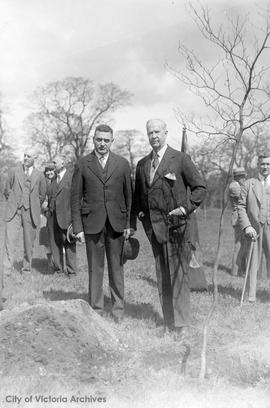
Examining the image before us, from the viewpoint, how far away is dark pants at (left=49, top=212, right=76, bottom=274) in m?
9.15

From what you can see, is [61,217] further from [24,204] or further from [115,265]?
[115,265]

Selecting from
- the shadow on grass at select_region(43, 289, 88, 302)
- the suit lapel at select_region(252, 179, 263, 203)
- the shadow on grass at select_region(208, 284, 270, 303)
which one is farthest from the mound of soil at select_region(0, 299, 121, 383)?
the suit lapel at select_region(252, 179, 263, 203)

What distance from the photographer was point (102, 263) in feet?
20.2

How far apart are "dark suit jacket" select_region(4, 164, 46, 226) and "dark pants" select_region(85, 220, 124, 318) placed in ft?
11.6

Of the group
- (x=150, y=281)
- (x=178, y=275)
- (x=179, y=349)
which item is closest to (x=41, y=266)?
(x=150, y=281)

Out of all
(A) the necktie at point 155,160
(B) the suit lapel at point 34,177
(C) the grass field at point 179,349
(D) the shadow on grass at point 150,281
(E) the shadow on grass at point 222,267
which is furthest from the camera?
(E) the shadow on grass at point 222,267

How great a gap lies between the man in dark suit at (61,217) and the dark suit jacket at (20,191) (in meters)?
0.24

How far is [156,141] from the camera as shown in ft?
17.9

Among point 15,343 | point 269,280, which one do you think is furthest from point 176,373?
point 269,280

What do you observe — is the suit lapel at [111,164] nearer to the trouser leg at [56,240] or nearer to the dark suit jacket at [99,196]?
the dark suit jacket at [99,196]

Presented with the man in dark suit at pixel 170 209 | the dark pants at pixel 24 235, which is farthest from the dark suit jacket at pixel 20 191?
the man in dark suit at pixel 170 209

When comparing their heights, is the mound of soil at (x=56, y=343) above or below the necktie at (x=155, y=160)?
below

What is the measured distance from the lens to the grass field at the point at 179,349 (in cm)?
392

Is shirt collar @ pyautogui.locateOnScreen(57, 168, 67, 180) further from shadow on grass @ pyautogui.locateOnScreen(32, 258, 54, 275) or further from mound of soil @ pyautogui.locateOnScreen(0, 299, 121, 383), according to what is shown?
mound of soil @ pyautogui.locateOnScreen(0, 299, 121, 383)
